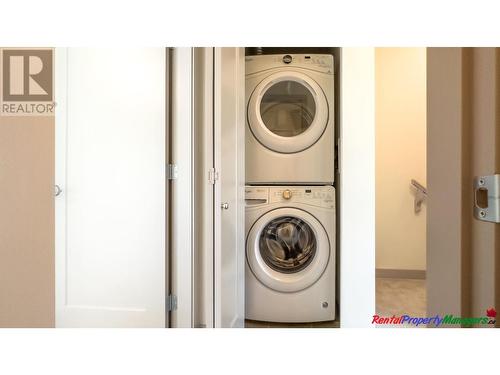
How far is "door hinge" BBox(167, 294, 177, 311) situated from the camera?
1.42 m

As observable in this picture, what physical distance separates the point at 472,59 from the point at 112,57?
1543 millimetres

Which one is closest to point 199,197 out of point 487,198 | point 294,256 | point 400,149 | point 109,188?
point 109,188

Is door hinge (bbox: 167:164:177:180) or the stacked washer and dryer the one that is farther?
the stacked washer and dryer

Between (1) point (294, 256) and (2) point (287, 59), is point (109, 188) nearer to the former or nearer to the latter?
(1) point (294, 256)

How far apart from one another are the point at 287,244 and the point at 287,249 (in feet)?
0.10

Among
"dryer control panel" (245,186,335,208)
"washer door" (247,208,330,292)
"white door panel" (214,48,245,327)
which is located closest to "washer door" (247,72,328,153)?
"white door panel" (214,48,245,327)

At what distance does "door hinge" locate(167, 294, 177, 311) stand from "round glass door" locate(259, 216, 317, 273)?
0.58 m

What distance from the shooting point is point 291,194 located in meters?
1.83

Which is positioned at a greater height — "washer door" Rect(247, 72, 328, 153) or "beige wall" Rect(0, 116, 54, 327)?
"washer door" Rect(247, 72, 328, 153)

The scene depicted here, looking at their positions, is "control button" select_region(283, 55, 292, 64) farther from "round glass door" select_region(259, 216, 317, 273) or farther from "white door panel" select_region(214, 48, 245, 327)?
"round glass door" select_region(259, 216, 317, 273)
